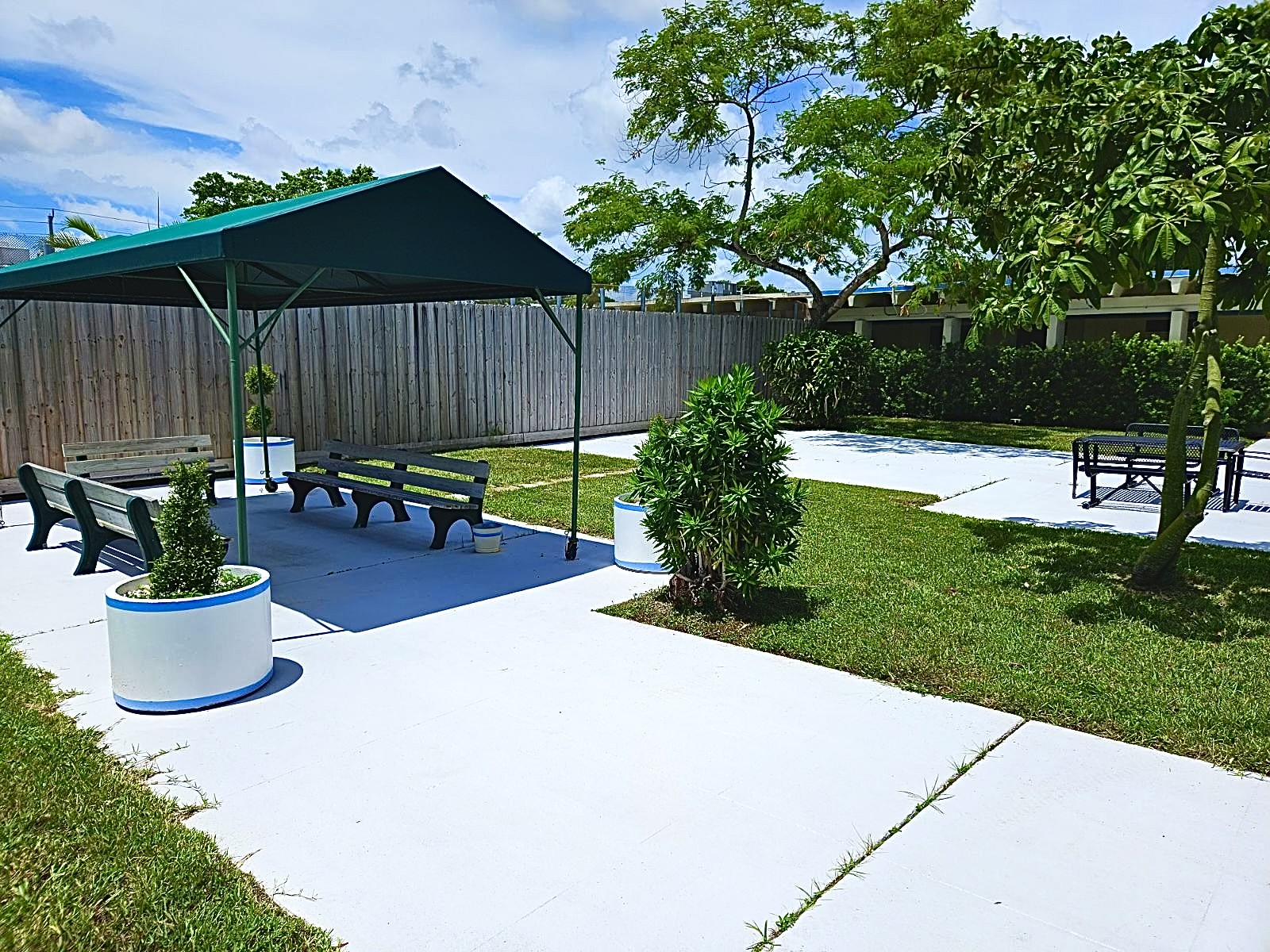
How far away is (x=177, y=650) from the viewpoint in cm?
397

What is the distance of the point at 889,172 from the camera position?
1566 centimetres

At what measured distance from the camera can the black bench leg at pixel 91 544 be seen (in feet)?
20.7

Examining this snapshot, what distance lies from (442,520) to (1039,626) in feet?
14.7

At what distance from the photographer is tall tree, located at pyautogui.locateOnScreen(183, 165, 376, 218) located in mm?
24625

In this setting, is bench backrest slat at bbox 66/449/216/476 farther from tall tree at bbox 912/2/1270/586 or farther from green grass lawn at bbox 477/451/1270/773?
Result: tall tree at bbox 912/2/1270/586

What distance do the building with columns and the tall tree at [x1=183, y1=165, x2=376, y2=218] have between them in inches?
403

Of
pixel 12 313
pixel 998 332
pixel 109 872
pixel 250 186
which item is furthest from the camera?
pixel 250 186

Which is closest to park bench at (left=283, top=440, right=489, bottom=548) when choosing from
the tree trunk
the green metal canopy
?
the green metal canopy

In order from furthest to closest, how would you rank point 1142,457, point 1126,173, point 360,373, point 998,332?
point 998,332 → point 360,373 → point 1142,457 → point 1126,173

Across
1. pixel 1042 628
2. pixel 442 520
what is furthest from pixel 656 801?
pixel 442 520

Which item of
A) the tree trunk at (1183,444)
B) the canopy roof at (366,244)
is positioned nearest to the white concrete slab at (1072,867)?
the tree trunk at (1183,444)

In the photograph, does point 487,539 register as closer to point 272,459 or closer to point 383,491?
point 383,491

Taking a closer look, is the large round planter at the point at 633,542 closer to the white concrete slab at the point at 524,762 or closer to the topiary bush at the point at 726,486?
Result: the white concrete slab at the point at 524,762

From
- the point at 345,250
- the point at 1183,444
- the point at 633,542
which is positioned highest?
the point at 345,250
